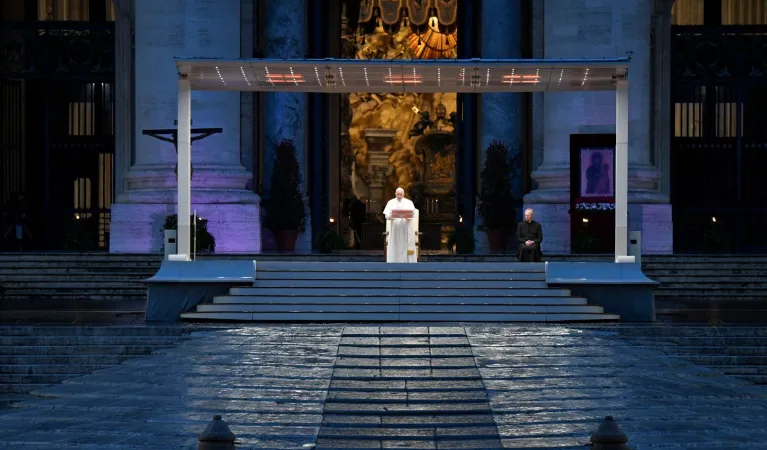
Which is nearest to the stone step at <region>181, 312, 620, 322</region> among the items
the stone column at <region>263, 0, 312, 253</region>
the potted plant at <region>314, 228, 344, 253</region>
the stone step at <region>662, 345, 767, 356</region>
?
the stone step at <region>662, 345, 767, 356</region>

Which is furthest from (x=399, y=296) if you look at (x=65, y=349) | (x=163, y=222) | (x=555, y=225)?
(x=163, y=222)

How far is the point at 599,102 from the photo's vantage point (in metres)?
32.2

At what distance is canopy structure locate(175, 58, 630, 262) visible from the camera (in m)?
23.3

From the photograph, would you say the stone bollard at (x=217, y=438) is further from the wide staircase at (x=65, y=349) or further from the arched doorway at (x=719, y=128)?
the arched doorway at (x=719, y=128)

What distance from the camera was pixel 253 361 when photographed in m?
18.5

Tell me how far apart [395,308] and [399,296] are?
0.56m

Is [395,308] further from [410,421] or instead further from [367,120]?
[367,120]

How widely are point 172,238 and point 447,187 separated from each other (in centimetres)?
1577

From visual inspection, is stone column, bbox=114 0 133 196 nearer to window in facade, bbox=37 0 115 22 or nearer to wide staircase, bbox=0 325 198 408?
window in facade, bbox=37 0 115 22

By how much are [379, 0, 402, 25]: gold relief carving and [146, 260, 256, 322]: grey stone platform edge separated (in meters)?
16.9

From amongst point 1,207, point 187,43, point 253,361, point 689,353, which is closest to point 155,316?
point 253,361

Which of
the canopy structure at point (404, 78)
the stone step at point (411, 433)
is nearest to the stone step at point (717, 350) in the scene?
the canopy structure at point (404, 78)

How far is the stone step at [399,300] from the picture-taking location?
22.6 metres

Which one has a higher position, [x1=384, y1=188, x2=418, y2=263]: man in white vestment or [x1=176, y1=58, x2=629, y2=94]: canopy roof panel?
[x1=176, y1=58, x2=629, y2=94]: canopy roof panel
